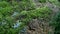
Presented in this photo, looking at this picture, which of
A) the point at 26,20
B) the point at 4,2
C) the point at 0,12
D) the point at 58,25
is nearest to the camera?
the point at 58,25

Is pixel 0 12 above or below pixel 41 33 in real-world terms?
above

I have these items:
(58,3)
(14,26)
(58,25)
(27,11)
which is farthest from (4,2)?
(58,25)

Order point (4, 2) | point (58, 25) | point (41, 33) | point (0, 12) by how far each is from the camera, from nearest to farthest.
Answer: point (58, 25), point (41, 33), point (0, 12), point (4, 2)

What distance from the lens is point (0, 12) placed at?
5.56 m

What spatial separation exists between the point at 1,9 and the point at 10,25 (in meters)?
0.81

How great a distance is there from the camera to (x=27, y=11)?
561 cm

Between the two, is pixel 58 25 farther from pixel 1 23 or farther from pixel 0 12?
pixel 0 12

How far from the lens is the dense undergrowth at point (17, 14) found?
16.4 feet

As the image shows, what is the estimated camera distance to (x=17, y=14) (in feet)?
18.0

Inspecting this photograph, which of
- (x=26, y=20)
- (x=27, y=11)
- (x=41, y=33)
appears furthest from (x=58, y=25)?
(x=27, y=11)

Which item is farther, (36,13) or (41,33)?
(36,13)

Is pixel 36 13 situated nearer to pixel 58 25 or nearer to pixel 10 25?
pixel 10 25

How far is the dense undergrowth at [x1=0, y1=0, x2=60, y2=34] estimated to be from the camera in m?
4.98

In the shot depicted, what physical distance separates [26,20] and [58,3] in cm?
167
